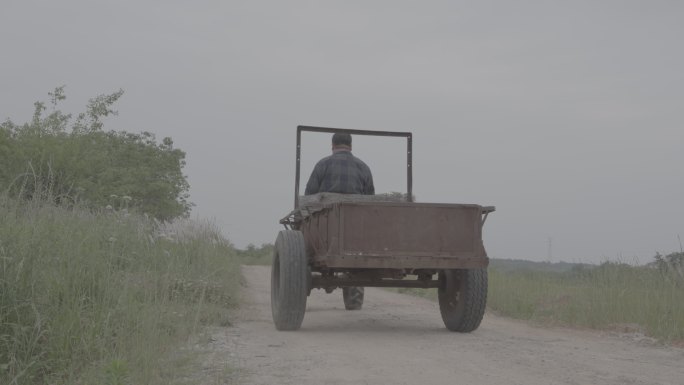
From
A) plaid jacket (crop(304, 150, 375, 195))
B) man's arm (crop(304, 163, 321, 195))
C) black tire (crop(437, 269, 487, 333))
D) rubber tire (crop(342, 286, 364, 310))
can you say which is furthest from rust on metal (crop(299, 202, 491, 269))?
rubber tire (crop(342, 286, 364, 310))

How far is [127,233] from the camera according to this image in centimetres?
730

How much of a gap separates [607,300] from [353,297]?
3.52 metres

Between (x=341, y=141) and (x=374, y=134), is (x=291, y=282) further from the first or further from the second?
(x=374, y=134)

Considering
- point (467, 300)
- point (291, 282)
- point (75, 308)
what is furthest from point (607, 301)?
point (75, 308)

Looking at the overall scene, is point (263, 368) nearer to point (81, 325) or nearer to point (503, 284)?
point (81, 325)

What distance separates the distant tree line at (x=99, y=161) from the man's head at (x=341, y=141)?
3.01 m

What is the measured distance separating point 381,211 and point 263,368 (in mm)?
2283

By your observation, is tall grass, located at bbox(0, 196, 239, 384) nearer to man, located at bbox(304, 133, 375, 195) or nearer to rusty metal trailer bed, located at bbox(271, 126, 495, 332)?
rusty metal trailer bed, located at bbox(271, 126, 495, 332)

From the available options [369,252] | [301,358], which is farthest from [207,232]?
[301,358]

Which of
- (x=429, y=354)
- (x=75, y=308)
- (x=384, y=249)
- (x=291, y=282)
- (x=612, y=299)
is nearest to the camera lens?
(x=75, y=308)

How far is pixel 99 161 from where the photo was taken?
82.3 feet

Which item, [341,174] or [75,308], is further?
[341,174]

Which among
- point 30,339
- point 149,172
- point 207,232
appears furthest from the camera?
point 149,172

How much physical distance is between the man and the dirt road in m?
1.63
